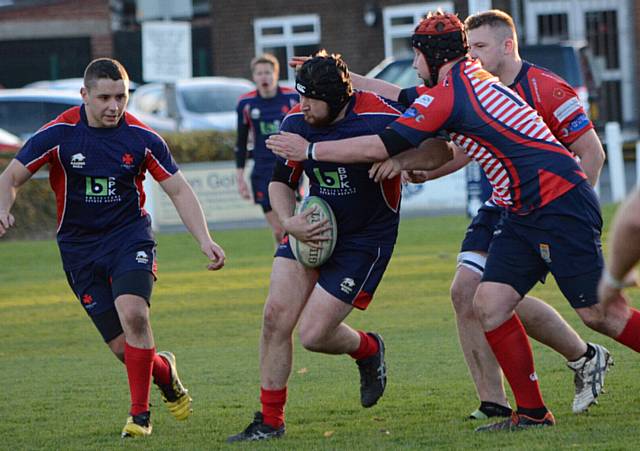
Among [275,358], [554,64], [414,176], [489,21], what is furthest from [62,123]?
[554,64]

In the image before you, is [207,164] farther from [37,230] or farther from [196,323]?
[196,323]

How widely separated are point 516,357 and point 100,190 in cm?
246

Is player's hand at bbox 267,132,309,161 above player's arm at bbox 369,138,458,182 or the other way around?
above

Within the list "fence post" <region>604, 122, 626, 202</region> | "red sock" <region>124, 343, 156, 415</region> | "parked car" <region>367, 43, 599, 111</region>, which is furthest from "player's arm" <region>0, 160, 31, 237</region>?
"parked car" <region>367, 43, 599, 111</region>

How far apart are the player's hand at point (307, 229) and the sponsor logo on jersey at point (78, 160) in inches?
49.8

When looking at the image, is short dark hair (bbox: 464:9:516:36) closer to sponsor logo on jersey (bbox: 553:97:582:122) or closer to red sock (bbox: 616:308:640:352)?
sponsor logo on jersey (bbox: 553:97:582:122)

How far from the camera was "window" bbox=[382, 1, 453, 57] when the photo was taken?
102 ft

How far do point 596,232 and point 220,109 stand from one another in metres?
20.9

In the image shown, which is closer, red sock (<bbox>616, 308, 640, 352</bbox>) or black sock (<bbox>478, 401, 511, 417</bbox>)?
red sock (<bbox>616, 308, 640, 352</bbox>)

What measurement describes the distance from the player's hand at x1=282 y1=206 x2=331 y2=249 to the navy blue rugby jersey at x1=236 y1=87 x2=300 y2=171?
7776mm

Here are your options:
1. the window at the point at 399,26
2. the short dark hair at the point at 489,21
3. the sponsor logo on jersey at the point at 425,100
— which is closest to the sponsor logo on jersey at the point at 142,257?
the sponsor logo on jersey at the point at 425,100

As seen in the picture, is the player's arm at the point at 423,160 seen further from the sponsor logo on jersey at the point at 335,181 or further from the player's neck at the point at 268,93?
the player's neck at the point at 268,93

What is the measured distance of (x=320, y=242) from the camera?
6762 mm

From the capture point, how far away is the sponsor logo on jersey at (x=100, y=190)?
7.33 meters
